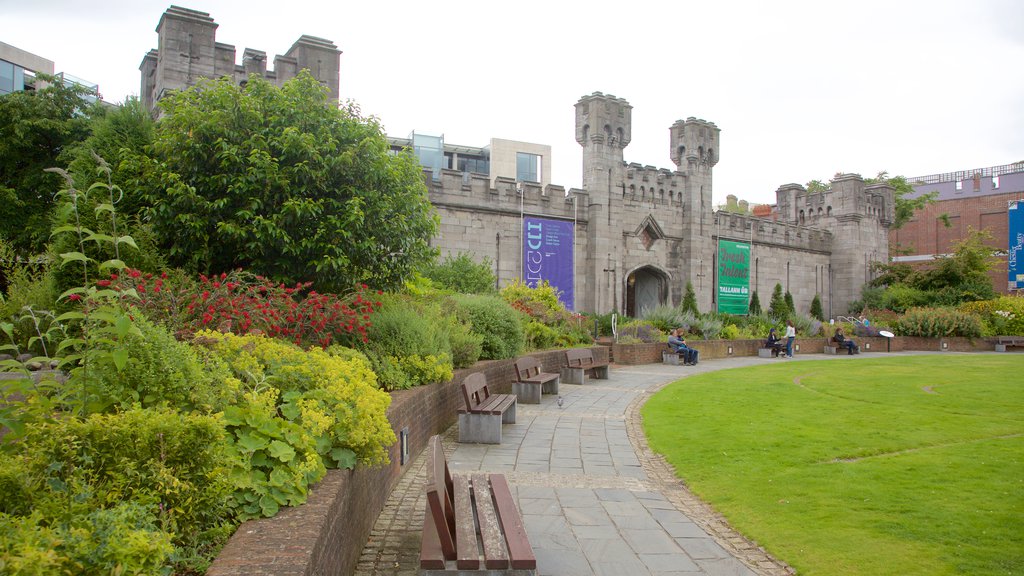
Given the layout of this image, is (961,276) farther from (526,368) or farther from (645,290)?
(526,368)

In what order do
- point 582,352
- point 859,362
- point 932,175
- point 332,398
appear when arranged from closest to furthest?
point 332,398 < point 582,352 < point 859,362 < point 932,175

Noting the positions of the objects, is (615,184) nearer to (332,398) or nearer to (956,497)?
(956,497)

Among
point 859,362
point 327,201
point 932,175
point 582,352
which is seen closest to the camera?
point 327,201

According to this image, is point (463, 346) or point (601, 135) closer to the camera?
point (463, 346)

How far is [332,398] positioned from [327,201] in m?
4.96

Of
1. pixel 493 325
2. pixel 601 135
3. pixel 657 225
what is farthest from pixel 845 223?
pixel 493 325

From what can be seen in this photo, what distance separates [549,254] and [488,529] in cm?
2180

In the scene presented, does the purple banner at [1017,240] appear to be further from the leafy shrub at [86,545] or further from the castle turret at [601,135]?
the leafy shrub at [86,545]

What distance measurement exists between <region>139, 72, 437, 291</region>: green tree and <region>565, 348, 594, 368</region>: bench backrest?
668cm

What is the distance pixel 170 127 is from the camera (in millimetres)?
9109

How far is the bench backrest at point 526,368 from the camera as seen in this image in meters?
12.0

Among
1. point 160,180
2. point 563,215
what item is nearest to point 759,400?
point 160,180

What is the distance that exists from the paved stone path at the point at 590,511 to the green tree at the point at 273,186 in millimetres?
3023

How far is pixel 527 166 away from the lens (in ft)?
200
